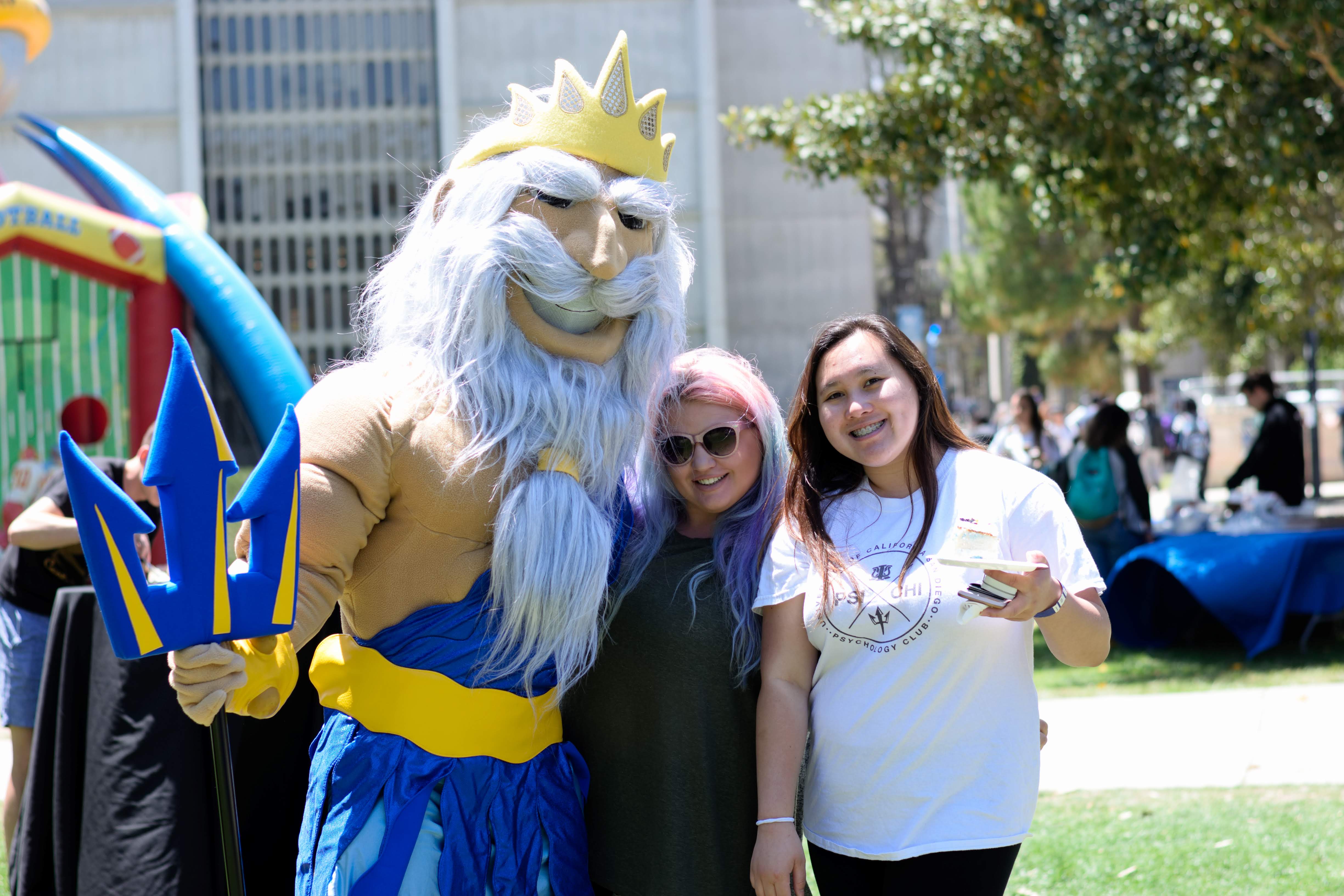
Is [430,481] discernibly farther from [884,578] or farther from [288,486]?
[884,578]

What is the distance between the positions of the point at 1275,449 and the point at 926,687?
8.40 meters

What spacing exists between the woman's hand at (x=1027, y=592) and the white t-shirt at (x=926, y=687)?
0.39 feet

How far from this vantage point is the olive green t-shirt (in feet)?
7.50

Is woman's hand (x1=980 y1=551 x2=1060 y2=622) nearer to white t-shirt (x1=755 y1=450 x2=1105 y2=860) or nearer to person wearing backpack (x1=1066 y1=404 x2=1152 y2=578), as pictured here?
white t-shirt (x1=755 y1=450 x2=1105 y2=860)

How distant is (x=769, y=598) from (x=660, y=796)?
42 cm

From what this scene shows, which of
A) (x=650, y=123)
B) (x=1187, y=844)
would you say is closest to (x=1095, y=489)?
(x=1187, y=844)

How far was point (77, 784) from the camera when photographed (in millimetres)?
3389

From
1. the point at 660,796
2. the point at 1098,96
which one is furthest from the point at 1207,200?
the point at 660,796

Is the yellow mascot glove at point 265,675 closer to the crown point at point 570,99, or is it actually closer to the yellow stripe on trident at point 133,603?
the yellow stripe on trident at point 133,603

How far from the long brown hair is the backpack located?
19.8 ft

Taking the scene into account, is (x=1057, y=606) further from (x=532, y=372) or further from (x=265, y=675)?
(x=265, y=675)

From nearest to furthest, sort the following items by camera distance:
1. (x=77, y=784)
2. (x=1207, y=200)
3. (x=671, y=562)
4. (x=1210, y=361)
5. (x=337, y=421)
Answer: (x=337, y=421) → (x=671, y=562) → (x=77, y=784) → (x=1207, y=200) → (x=1210, y=361)

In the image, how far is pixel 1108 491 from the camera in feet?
26.8

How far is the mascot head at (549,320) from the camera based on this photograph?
222 cm
